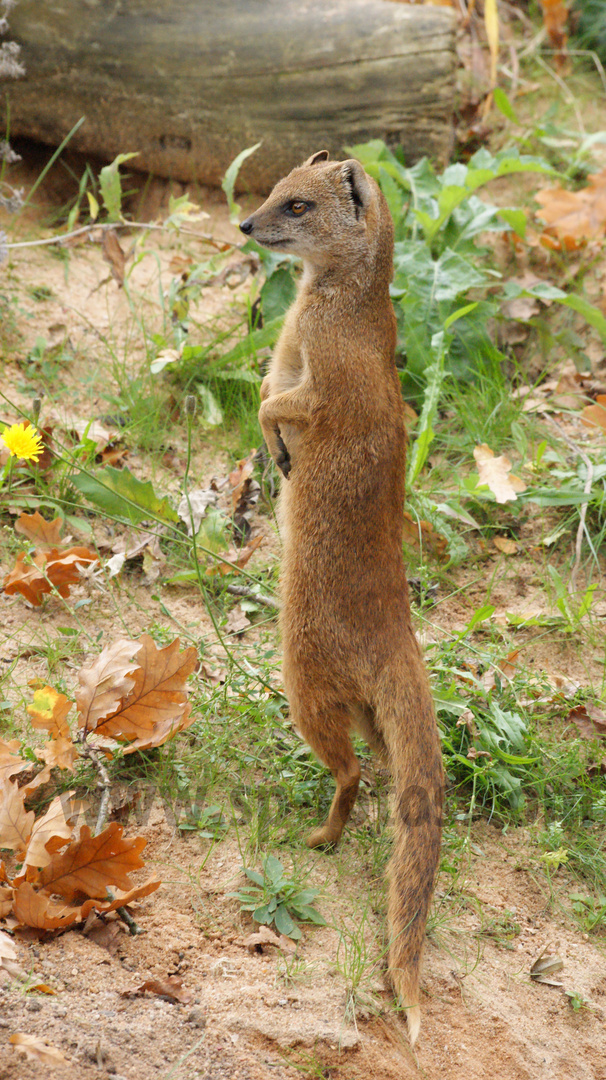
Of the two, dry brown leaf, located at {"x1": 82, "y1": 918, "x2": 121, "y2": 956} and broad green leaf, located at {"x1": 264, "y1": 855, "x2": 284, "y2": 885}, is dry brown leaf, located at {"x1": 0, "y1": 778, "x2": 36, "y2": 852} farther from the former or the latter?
broad green leaf, located at {"x1": 264, "y1": 855, "x2": 284, "y2": 885}

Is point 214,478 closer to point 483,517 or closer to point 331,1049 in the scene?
point 483,517

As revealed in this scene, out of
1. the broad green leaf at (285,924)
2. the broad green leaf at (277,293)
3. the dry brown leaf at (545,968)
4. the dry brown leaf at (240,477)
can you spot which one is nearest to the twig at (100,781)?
the broad green leaf at (285,924)

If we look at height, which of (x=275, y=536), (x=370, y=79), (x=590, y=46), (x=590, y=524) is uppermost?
(x=590, y=46)

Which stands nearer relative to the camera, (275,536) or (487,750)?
(487,750)

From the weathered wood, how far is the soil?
3.01 m

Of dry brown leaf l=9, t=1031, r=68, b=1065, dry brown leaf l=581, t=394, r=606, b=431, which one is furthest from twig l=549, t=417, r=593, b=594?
dry brown leaf l=9, t=1031, r=68, b=1065

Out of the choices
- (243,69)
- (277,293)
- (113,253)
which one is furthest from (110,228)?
(243,69)

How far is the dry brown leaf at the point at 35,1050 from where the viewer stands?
1688 millimetres

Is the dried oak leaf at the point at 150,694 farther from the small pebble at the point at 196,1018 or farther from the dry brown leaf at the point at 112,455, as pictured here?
the dry brown leaf at the point at 112,455

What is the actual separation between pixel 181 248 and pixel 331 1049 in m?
4.11

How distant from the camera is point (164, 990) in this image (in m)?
2.04

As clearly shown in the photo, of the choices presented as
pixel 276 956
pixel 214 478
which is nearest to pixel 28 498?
pixel 214 478

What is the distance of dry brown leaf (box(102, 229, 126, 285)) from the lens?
4.13 metres

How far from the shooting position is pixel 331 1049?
204cm
